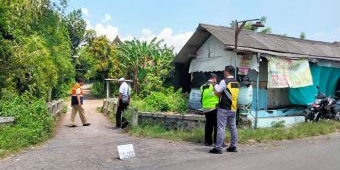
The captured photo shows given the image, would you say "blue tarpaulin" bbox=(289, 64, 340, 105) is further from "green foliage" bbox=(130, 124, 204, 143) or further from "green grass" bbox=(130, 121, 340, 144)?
"green foliage" bbox=(130, 124, 204, 143)

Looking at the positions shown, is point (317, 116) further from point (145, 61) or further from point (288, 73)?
point (145, 61)

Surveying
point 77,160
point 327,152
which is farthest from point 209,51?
point 77,160

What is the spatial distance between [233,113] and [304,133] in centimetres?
390

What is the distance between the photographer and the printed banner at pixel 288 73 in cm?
1451

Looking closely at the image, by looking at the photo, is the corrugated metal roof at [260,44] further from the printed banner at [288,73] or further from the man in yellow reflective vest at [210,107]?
the man in yellow reflective vest at [210,107]

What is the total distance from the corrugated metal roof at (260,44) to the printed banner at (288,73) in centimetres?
37

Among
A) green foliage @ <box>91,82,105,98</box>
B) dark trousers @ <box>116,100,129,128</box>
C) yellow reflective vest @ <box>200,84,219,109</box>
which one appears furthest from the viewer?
green foliage @ <box>91,82,105,98</box>

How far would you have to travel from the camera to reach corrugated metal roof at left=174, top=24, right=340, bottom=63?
15.6m

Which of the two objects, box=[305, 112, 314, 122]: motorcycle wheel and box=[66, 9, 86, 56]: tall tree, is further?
box=[66, 9, 86, 56]: tall tree

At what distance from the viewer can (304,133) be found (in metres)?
12.4

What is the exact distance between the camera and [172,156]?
9070 millimetres

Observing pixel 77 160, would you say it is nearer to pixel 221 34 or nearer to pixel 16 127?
pixel 16 127

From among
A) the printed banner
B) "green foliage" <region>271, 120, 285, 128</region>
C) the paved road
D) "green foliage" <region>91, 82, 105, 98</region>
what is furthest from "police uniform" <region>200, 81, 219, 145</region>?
Result: "green foliage" <region>91, 82, 105, 98</region>

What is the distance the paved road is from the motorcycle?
309 centimetres
